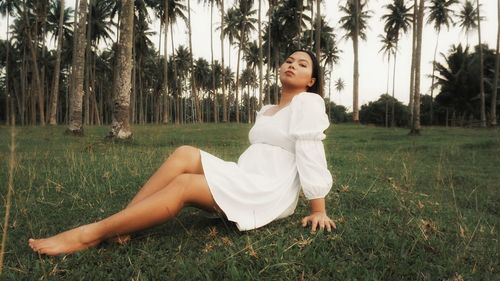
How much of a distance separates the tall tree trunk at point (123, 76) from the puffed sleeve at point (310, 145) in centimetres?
905

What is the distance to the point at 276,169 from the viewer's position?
3018 mm

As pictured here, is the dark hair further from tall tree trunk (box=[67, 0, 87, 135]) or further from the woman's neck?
tall tree trunk (box=[67, 0, 87, 135])

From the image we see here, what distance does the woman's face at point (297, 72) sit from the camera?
10.8ft

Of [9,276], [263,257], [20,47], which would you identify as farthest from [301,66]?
[20,47]

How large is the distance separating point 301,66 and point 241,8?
144 feet

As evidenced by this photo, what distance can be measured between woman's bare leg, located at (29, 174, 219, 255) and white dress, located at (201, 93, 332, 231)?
0.23 meters

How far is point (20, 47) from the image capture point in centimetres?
4344

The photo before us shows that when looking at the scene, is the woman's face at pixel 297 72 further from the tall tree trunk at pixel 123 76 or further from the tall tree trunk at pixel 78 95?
the tall tree trunk at pixel 78 95

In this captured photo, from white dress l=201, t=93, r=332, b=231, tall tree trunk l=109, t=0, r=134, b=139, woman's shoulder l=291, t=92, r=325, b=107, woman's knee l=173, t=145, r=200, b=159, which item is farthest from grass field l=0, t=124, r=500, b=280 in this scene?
tall tree trunk l=109, t=0, r=134, b=139

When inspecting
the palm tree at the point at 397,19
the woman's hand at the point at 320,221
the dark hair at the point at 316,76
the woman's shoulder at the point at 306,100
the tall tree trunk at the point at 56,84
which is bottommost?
the woman's hand at the point at 320,221

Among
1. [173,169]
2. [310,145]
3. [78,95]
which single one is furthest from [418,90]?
[173,169]

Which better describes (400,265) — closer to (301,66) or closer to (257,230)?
(257,230)

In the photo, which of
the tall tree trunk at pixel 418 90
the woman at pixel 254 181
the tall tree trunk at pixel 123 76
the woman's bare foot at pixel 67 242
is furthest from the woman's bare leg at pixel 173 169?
the tall tree trunk at pixel 418 90

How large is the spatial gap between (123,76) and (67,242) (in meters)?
9.17
